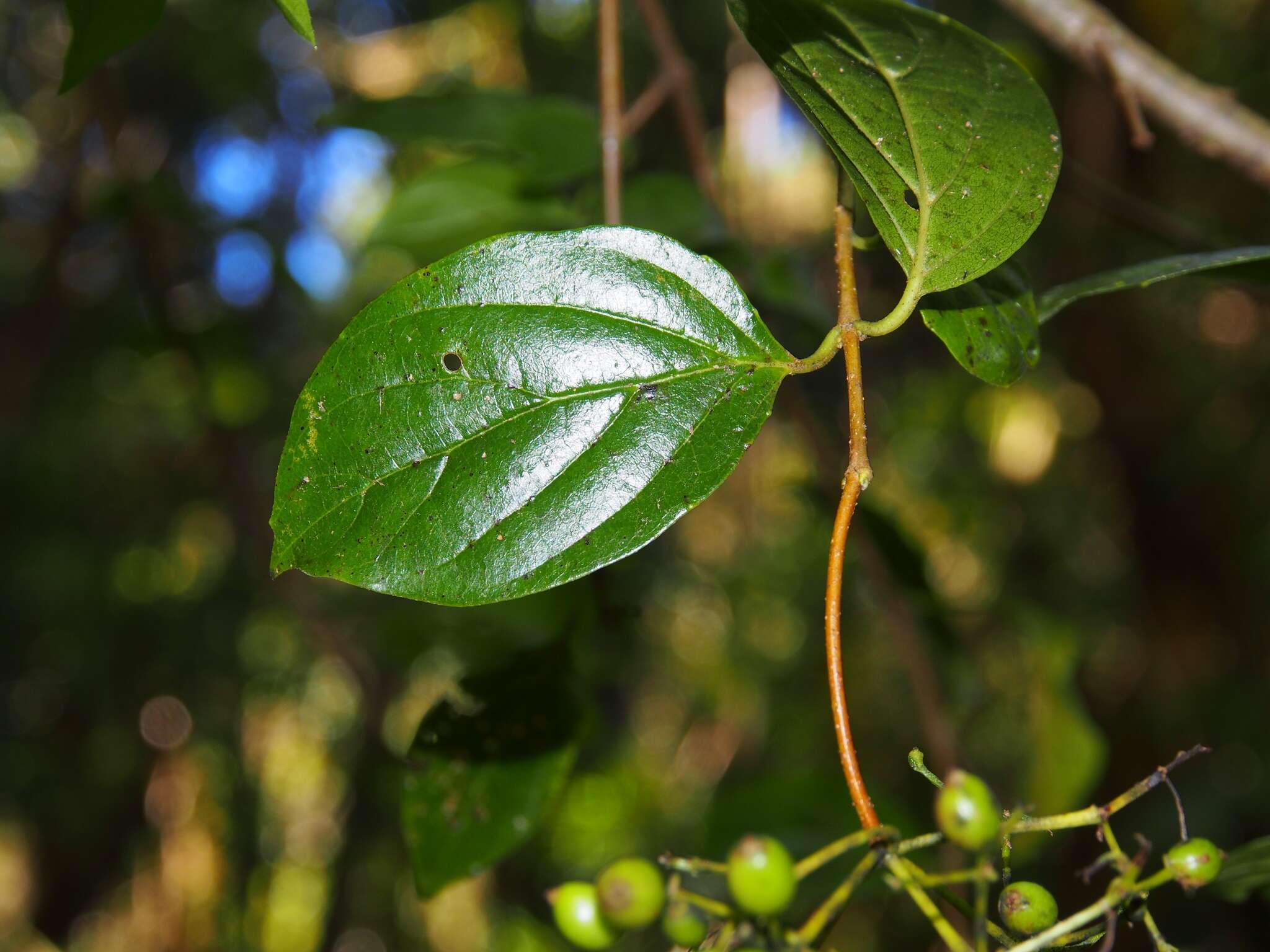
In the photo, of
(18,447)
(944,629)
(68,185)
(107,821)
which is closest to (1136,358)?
(944,629)

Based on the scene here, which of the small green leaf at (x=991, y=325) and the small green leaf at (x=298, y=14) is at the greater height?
the small green leaf at (x=298, y=14)

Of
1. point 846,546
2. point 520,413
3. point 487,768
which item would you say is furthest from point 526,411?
point 487,768

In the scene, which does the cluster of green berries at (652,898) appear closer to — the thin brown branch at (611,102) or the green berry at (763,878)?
the green berry at (763,878)

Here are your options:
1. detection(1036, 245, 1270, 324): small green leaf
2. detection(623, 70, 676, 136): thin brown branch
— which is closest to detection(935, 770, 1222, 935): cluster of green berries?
detection(1036, 245, 1270, 324): small green leaf

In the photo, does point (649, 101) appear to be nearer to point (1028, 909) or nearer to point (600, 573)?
point (600, 573)

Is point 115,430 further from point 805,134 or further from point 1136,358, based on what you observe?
point 1136,358

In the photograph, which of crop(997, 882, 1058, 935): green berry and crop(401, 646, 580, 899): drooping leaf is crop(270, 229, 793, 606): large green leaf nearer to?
crop(997, 882, 1058, 935): green berry

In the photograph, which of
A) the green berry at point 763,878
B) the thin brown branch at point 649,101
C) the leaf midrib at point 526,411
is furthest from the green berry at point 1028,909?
the thin brown branch at point 649,101
